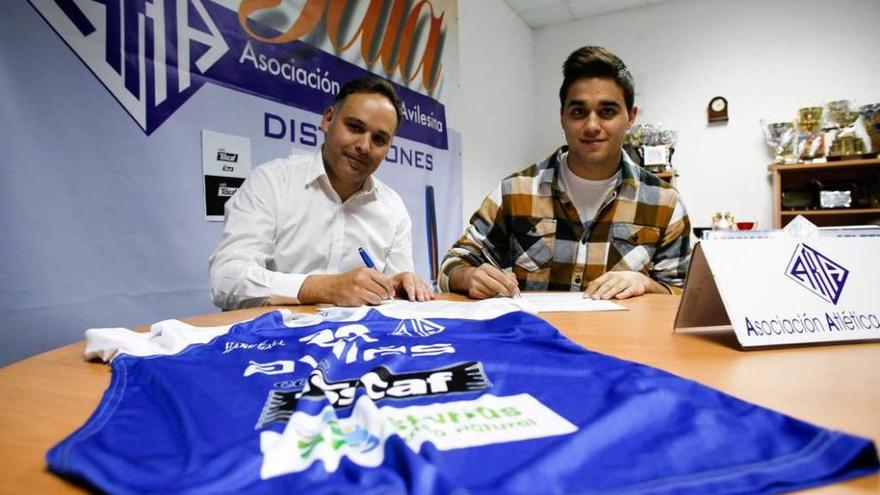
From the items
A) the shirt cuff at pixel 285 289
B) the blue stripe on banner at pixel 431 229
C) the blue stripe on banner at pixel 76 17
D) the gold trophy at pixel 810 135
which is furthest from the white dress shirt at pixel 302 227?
the gold trophy at pixel 810 135

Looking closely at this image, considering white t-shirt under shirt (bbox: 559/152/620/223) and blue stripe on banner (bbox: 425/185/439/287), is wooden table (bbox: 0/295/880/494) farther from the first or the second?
blue stripe on banner (bbox: 425/185/439/287)

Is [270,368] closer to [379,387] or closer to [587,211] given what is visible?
[379,387]

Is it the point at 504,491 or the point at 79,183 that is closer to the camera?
the point at 504,491

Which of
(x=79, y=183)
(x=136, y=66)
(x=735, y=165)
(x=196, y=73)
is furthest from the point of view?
(x=735, y=165)

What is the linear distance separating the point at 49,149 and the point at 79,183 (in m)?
0.11

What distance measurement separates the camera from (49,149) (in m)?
1.26

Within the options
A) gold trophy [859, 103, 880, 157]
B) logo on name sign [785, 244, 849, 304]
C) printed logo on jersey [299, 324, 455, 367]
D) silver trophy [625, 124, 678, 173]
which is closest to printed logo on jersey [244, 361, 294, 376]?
printed logo on jersey [299, 324, 455, 367]

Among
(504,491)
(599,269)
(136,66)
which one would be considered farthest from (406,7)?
(504,491)

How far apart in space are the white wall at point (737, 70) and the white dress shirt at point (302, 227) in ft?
6.12

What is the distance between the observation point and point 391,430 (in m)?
0.34

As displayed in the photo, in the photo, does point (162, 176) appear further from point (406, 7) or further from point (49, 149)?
point (406, 7)

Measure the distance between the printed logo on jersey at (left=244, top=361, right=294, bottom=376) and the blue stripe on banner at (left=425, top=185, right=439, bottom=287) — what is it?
233 centimetres

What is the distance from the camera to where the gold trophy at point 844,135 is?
10.8ft

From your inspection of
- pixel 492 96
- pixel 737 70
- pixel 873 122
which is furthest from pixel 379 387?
pixel 737 70
